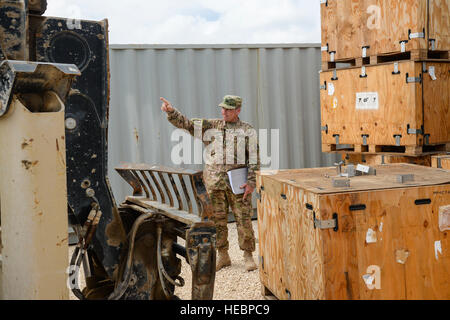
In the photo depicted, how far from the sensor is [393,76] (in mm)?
5457

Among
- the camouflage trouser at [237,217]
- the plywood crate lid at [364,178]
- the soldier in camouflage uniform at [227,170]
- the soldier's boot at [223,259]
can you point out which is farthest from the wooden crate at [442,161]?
the soldier's boot at [223,259]

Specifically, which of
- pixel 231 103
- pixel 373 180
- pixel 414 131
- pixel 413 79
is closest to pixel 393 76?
pixel 413 79

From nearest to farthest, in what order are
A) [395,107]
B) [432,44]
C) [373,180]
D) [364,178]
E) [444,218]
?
[444,218] → [373,180] → [364,178] → [432,44] → [395,107]

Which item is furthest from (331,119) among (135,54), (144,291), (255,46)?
(144,291)

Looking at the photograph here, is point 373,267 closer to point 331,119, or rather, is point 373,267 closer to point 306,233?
point 306,233

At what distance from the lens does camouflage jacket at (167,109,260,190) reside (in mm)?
5727

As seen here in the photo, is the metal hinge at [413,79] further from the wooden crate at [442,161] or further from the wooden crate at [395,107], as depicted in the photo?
the wooden crate at [442,161]

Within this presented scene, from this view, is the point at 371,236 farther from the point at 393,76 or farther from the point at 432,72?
the point at 432,72

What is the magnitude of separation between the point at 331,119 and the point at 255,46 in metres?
2.16

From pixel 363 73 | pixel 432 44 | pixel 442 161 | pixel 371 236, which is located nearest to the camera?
pixel 371 236

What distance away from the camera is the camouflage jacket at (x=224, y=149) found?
18.8ft

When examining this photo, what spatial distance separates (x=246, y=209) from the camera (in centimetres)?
578

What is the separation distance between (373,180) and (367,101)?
2.40 meters

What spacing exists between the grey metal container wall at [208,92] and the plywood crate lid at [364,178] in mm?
3341
